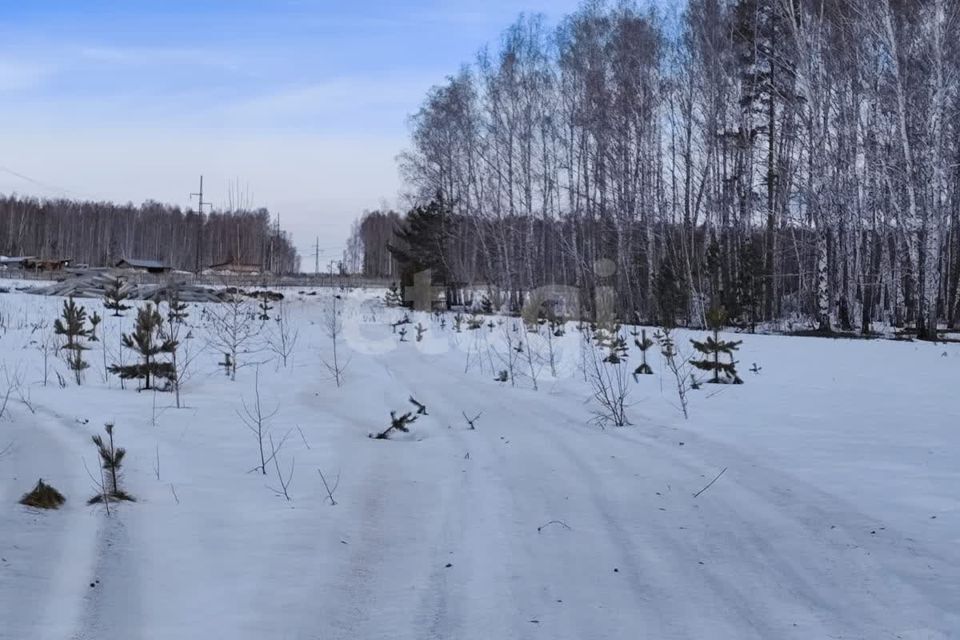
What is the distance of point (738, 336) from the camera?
15.4 meters

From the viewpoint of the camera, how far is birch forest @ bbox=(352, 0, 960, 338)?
50.0 feet

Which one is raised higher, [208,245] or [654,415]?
[208,245]

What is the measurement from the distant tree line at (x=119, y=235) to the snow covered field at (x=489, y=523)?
7043 centimetres

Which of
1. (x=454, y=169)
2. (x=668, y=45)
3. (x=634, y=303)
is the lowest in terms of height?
(x=634, y=303)

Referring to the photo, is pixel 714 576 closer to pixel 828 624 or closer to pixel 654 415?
pixel 828 624

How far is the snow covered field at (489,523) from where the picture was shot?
240 cm

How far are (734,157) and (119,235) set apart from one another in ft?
258

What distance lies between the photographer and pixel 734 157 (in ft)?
68.2

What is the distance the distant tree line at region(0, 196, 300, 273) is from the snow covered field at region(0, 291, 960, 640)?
2773 inches

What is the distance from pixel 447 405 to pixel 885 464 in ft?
12.5

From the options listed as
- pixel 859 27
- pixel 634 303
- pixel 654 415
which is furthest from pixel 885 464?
pixel 634 303

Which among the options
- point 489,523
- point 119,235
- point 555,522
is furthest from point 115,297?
point 119,235

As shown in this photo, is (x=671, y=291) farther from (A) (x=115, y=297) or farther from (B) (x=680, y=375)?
(A) (x=115, y=297)

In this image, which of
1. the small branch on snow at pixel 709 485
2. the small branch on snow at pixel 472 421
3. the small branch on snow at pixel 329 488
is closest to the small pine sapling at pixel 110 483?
the small branch on snow at pixel 329 488
